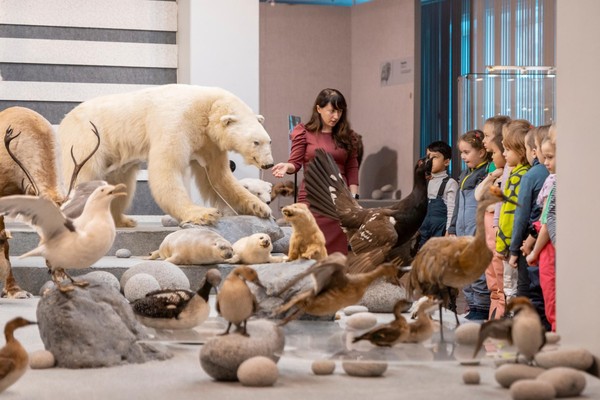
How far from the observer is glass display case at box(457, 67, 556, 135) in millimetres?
7254

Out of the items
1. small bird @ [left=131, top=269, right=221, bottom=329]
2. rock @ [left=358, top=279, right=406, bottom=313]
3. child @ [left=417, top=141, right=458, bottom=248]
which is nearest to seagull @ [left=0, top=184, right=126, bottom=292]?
small bird @ [left=131, top=269, right=221, bottom=329]

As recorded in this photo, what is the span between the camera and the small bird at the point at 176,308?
310 cm

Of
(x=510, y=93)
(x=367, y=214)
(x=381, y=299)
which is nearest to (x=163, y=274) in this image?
(x=381, y=299)

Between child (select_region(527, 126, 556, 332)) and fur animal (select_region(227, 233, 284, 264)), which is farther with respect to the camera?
fur animal (select_region(227, 233, 284, 264))

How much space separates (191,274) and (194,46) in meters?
2.98

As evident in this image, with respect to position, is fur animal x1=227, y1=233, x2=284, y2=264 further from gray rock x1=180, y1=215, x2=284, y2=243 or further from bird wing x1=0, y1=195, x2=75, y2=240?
bird wing x1=0, y1=195, x2=75, y2=240

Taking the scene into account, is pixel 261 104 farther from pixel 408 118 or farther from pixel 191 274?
pixel 191 274

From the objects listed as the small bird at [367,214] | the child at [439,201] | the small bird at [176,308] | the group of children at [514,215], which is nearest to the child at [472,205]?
the group of children at [514,215]

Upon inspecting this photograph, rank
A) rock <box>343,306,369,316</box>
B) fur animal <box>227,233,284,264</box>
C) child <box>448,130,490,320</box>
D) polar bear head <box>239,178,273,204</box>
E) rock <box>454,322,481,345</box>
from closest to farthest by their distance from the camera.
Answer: rock <box>454,322,481,345</box>, rock <box>343,306,369,316</box>, fur animal <box>227,233,284,264</box>, child <box>448,130,490,320</box>, polar bear head <box>239,178,273,204</box>

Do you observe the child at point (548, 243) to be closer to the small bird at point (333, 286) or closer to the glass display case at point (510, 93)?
the small bird at point (333, 286)

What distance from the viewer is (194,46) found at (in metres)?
7.47

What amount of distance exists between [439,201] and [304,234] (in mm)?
2831

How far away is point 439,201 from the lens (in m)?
6.39

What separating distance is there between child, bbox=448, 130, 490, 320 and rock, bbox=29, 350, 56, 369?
2503 millimetres
